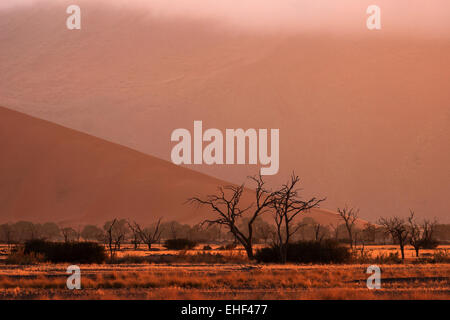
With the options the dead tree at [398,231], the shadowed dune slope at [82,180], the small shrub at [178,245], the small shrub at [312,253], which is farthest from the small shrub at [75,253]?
the shadowed dune slope at [82,180]

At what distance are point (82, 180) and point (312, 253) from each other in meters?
83.4

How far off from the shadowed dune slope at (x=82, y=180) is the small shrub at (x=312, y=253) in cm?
6829

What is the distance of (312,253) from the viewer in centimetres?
3450

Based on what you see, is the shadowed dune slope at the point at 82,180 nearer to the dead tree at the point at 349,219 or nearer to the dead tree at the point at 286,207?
the dead tree at the point at 349,219

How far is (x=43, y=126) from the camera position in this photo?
128 m

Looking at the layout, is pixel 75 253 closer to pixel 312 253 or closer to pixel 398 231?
pixel 312 253

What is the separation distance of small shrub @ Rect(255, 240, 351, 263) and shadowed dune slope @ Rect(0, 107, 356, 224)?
68.3 metres

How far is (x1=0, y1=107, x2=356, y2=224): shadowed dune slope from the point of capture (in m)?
104

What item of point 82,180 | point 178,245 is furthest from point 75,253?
point 82,180

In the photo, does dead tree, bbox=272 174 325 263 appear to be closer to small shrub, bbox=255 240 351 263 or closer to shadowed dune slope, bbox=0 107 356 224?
small shrub, bbox=255 240 351 263

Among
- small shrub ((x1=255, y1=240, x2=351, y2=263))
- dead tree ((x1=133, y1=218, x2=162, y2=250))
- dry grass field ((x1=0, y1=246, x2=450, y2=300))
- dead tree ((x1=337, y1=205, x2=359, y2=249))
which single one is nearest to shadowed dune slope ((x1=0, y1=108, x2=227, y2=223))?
dead tree ((x1=133, y1=218, x2=162, y2=250))
